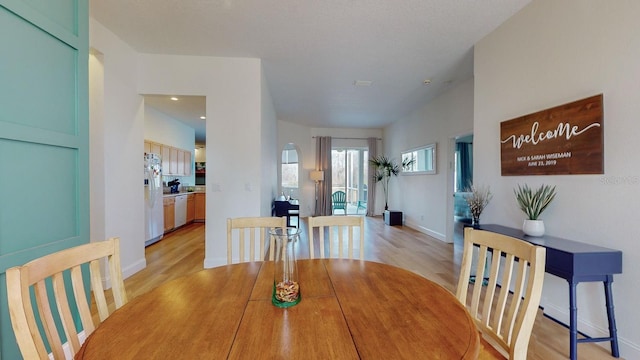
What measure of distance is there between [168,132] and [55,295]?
19.7 ft

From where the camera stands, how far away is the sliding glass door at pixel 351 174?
28.5 feet

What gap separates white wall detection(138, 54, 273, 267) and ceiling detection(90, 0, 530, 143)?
214mm

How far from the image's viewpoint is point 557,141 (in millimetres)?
2238

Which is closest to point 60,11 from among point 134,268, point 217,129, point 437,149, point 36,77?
point 36,77

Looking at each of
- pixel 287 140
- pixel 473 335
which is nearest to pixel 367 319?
pixel 473 335

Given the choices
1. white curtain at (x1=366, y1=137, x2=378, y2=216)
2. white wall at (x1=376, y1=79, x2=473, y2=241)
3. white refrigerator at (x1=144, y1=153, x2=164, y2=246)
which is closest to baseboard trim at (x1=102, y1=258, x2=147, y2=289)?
white refrigerator at (x1=144, y1=153, x2=164, y2=246)

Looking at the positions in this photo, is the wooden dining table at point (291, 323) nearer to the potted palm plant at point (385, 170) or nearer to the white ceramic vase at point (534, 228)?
the white ceramic vase at point (534, 228)

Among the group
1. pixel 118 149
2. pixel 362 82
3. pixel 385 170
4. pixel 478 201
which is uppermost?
pixel 362 82

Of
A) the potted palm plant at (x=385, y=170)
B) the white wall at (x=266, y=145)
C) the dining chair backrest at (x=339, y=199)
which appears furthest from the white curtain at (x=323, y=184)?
the white wall at (x=266, y=145)

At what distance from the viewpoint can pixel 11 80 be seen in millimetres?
1344

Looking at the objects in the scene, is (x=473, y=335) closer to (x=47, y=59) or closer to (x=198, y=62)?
(x=47, y=59)

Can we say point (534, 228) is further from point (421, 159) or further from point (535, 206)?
point (421, 159)

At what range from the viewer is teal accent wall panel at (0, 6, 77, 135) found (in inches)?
52.0

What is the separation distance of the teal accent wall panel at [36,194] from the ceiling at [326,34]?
175 centimetres
